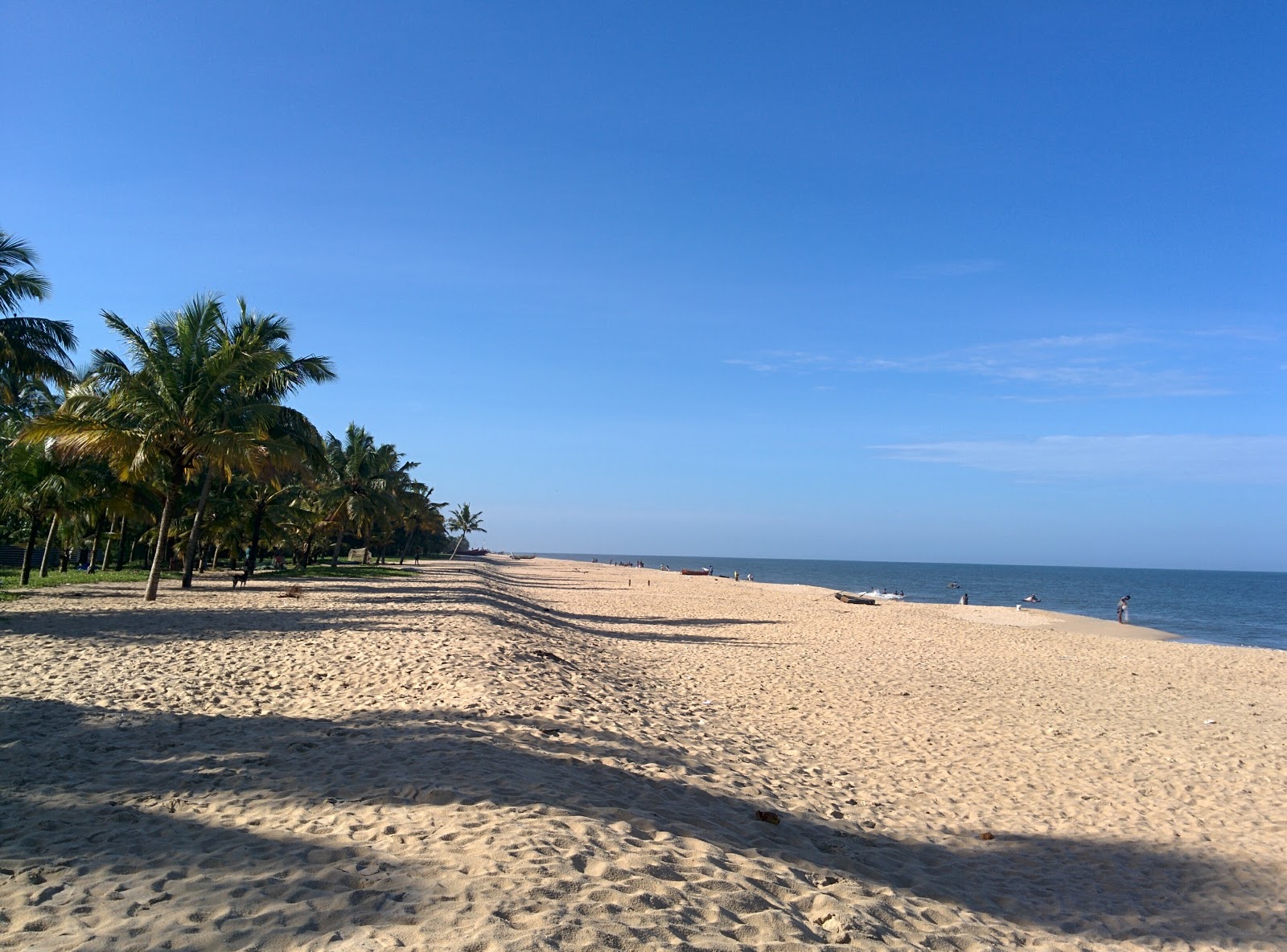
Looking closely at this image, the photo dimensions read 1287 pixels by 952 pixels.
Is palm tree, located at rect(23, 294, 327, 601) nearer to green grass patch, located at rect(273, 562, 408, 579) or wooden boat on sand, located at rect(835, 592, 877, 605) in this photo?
green grass patch, located at rect(273, 562, 408, 579)

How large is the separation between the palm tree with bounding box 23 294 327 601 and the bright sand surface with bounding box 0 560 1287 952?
4329mm

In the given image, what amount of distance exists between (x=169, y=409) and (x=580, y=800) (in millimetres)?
17230

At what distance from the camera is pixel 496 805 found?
5.86 m

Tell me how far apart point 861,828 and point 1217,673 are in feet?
56.2

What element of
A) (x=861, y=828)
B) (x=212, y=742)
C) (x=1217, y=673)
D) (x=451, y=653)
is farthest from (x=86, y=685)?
(x=1217, y=673)

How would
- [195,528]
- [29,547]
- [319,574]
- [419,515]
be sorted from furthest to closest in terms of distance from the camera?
[419,515] < [319,574] < [29,547] < [195,528]

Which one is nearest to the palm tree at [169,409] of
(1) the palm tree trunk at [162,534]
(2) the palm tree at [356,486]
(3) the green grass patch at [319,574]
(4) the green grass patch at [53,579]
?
(1) the palm tree trunk at [162,534]

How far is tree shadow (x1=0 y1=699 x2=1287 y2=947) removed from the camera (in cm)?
522

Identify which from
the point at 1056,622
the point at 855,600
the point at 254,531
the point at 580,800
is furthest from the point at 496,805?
the point at 855,600

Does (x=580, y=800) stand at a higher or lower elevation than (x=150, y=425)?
lower

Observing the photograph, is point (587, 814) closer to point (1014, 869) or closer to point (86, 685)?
point (1014, 869)

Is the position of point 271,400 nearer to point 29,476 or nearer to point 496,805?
point 29,476

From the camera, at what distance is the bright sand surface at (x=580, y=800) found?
14.0ft

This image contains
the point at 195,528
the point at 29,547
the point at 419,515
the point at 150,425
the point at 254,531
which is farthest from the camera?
the point at 419,515
